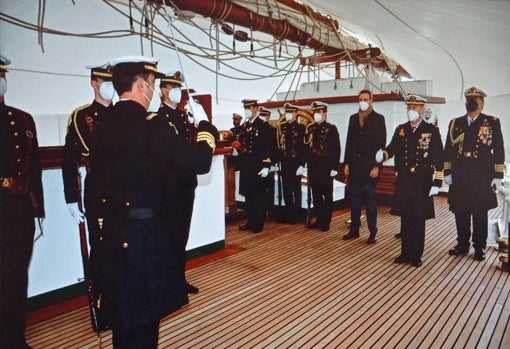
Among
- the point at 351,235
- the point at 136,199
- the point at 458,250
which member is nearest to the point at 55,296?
the point at 136,199

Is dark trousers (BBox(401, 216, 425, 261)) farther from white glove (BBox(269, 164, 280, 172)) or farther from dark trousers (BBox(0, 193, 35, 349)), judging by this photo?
dark trousers (BBox(0, 193, 35, 349))

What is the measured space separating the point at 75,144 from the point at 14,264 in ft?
2.36

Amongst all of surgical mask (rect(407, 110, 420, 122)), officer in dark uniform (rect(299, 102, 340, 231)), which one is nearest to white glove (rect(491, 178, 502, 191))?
surgical mask (rect(407, 110, 420, 122))

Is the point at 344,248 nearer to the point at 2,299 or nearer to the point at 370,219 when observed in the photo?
the point at 370,219

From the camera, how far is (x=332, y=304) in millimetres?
2668

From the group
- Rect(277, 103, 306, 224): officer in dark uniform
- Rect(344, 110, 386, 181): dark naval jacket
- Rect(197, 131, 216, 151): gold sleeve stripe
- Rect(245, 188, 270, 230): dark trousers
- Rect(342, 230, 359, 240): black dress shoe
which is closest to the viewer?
Rect(197, 131, 216, 151): gold sleeve stripe

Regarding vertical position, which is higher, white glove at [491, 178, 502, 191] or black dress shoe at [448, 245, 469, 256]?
white glove at [491, 178, 502, 191]

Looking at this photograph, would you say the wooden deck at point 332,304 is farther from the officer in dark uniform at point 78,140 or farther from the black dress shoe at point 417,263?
Result: the officer in dark uniform at point 78,140

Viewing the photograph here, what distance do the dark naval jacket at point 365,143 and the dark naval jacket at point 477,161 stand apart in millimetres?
734

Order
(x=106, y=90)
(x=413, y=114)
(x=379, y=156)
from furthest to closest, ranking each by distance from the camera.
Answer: (x=379, y=156) < (x=413, y=114) < (x=106, y=90)

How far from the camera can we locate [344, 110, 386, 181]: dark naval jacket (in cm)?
405

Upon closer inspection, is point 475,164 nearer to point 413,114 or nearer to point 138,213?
point 413,114

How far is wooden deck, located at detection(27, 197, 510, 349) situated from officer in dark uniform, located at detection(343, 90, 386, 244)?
43 centimetres

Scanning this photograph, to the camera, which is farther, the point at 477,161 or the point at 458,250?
the point at 458,250
